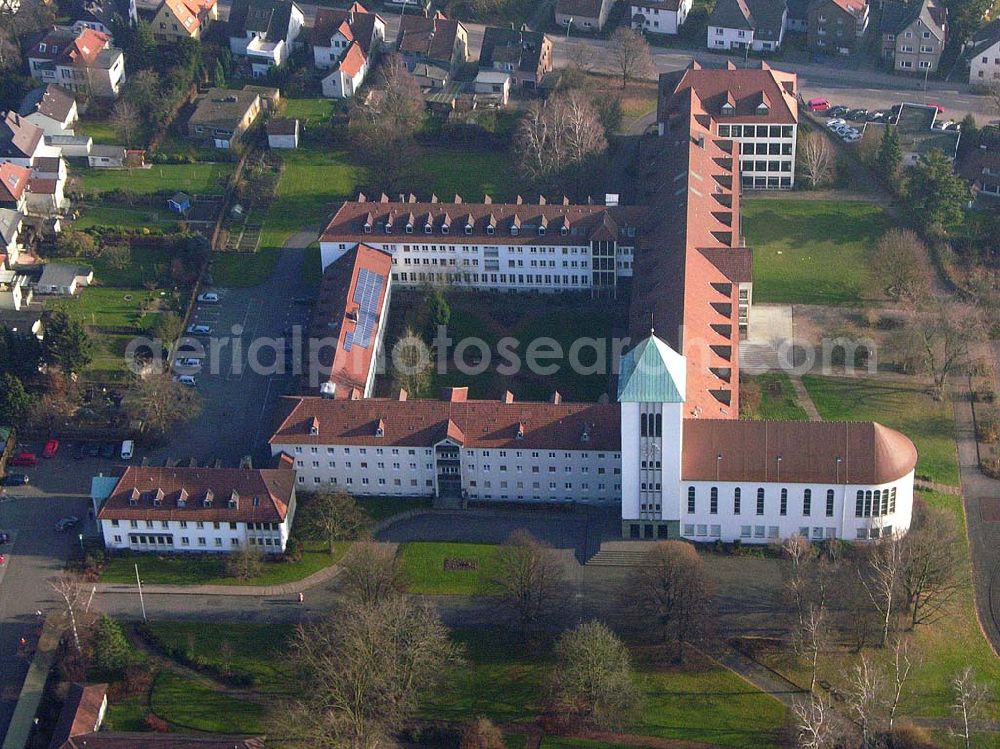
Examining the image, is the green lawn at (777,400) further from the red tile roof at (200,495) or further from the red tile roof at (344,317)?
the red tile roof at (200,495)

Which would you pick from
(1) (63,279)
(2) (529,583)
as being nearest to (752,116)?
(2) (529,583)

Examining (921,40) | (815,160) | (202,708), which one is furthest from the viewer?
(921,40)

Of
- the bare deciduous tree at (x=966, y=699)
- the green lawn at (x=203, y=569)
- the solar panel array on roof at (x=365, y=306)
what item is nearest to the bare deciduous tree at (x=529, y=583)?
the green lawn at (x=203, y=569)

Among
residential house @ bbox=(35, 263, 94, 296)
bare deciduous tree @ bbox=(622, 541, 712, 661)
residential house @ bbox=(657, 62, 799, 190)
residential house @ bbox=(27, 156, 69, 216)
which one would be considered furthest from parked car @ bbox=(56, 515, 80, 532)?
residential house @ bbox=(657, 62, 799, 190)

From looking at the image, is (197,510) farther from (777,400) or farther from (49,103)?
(49,103)

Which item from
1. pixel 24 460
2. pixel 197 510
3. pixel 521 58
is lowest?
pixel 197 510

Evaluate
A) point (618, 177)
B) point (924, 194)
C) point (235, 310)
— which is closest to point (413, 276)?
point (235, 310)
